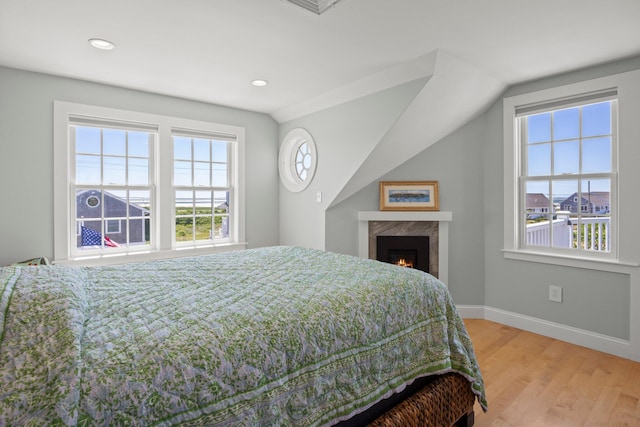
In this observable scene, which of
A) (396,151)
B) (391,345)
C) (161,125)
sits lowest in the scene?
(391,345)

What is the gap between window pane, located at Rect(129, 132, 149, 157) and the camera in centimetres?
349

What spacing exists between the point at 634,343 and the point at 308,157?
137 inches

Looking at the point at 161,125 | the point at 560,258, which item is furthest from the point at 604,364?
the point at 161,125

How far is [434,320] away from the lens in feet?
5.74

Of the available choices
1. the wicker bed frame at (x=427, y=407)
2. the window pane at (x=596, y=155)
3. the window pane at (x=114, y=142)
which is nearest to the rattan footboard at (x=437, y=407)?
the wicker bed frame at (x=427, y=407)

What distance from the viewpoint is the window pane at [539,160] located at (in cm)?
328

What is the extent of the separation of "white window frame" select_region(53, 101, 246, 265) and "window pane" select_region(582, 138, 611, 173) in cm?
349

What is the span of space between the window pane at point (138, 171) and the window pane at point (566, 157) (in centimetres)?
409

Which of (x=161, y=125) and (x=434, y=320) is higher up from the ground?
(x=161, y=125)

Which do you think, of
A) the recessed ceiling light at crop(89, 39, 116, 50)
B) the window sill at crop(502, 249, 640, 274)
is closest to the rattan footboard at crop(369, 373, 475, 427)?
the window sill at crop(502, 249, 640, 274)

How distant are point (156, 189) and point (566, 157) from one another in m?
4.08

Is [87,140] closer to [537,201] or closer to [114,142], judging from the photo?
[114,142]

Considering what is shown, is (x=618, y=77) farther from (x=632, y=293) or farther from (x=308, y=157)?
(x=308, y=157)

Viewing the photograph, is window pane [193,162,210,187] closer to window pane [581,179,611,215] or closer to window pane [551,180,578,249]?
window pane [551,180,578,249]
